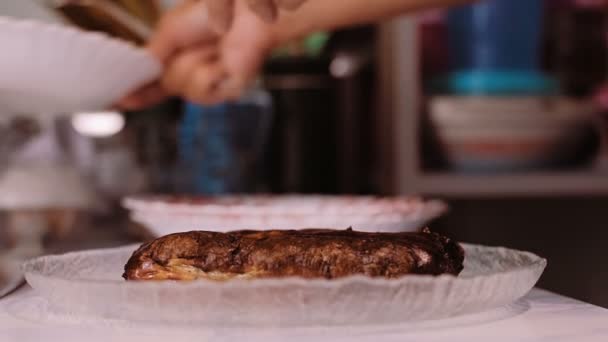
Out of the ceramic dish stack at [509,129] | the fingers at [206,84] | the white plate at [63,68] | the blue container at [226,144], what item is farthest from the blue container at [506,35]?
the white plate at [63,68]

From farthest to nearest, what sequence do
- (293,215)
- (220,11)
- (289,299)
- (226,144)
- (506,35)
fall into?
1. (506,35)
2. (226,144)
3. (220,11)
4. (293,215)
5. (289,299)

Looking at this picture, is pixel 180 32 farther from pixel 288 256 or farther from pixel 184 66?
pixel 288 256

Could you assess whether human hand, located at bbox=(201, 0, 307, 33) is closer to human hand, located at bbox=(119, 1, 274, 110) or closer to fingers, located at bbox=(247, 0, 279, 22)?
fingers, located at bbox=(247, 0, 279, 22)

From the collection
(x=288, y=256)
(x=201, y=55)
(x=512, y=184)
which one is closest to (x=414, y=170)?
(x=512, y=184)

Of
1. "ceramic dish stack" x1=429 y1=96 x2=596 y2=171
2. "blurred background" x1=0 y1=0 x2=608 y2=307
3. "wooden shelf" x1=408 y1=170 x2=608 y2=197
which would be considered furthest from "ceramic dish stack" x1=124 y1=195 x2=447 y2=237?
"wooden shelf" x1=408 y1=170 x2=608 y2=197

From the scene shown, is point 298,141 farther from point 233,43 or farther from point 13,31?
point 13,31

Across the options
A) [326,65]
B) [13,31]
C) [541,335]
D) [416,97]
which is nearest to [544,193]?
[416,97]

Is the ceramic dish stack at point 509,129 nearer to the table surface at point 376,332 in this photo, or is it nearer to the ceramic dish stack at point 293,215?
the ceramic dish stack at point 293,215
